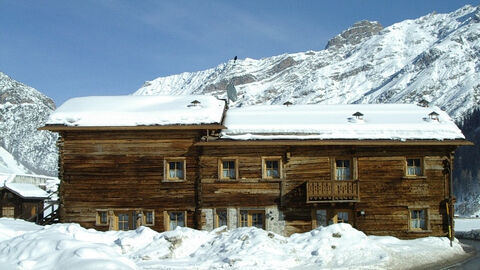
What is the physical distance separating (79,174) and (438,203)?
1871cm

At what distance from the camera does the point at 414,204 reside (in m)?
27.8

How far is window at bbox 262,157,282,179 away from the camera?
2770 centimetres

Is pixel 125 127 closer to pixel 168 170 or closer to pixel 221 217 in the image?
pixel 168 170

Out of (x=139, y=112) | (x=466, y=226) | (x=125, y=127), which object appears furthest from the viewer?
(x=466, y=226)

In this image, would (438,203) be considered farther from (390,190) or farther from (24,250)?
(24,250)

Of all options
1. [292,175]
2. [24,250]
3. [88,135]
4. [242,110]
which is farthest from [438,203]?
[24,250]

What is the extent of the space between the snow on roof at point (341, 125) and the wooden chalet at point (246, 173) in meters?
0.10

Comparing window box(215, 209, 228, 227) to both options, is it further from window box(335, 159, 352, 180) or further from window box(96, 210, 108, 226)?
window box(335, 159, 352, 180)

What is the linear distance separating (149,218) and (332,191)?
9.45m

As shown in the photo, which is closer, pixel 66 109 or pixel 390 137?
pixel 390 137

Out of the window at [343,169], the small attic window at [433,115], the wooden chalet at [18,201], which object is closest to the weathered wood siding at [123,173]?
the window at [343,169]

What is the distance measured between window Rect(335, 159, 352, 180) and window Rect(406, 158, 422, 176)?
3092 mm

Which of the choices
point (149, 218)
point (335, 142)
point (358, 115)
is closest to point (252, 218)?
point (149, 218)

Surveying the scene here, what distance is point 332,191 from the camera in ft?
87.9
